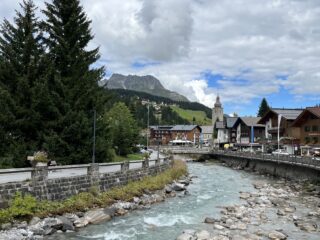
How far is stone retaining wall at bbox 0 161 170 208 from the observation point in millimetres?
21828

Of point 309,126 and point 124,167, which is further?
point 309,126

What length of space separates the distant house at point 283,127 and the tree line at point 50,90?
52.5 meters

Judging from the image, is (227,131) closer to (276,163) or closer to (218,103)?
(218,103)

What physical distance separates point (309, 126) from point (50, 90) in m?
55.8

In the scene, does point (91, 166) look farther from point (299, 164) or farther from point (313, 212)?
point (299, 164)

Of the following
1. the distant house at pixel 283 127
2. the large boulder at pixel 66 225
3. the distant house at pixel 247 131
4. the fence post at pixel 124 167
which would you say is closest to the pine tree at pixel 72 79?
the fence post at pixel 124 167

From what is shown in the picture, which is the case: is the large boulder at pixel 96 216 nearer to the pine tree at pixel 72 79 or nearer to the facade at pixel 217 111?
Result: the pine tree at pixel 72 79

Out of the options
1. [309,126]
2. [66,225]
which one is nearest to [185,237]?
[66,225]

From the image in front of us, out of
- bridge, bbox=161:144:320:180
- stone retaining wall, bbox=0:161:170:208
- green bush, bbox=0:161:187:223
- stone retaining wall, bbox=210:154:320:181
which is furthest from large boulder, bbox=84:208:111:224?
stone retaining wall, bbox=210:154:320:181

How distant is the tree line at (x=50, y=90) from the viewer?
34.8m

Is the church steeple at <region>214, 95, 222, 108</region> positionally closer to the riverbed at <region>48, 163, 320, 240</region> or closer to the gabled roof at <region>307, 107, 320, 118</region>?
the gabled roof at <region>307, 107, 320, 118</region>

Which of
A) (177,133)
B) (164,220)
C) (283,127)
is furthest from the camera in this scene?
(177,133)

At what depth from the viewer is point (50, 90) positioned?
36.9 m

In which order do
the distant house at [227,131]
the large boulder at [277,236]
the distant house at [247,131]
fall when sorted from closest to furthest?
the large boulder at [277,236] < the distant house at [247,131] < the distant house at [227,131]
